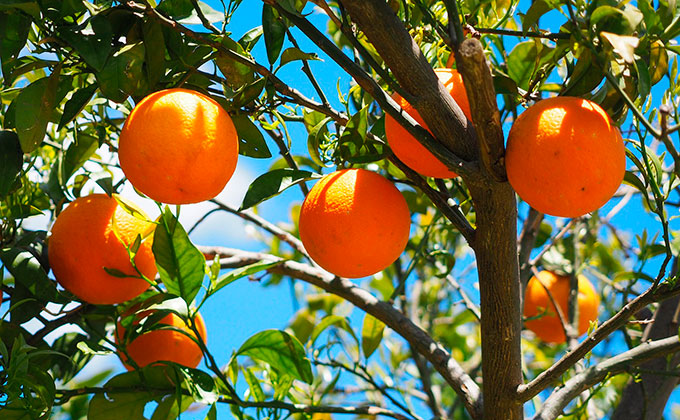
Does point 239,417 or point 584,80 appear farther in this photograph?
point 239,417

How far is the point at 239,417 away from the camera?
3.58 feet

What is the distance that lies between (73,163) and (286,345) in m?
0.42

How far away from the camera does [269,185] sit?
0.83 meters

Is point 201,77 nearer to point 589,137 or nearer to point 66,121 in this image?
point 66,121

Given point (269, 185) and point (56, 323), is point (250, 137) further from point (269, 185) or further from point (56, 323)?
point (56, 323)

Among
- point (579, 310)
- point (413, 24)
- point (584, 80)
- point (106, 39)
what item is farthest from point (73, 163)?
point (579, 310)

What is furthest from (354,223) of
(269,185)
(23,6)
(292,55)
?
(23,6)

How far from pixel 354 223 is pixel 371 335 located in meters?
0.55

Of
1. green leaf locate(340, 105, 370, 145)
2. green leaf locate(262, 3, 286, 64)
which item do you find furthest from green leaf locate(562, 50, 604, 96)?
green leaf locate(262, 3, 286, 64)

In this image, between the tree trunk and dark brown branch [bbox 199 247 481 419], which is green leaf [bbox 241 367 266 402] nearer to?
dark brown branch [bbox 199 247 481 419]

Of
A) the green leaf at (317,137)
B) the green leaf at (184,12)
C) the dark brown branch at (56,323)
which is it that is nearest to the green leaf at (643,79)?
the green leaf at (317,137)

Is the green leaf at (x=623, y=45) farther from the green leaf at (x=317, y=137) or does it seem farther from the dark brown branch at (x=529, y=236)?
the dark brown branch at (x=529, y=236)

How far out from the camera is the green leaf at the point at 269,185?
32.3 inches

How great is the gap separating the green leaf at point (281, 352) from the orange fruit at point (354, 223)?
0.22 m
